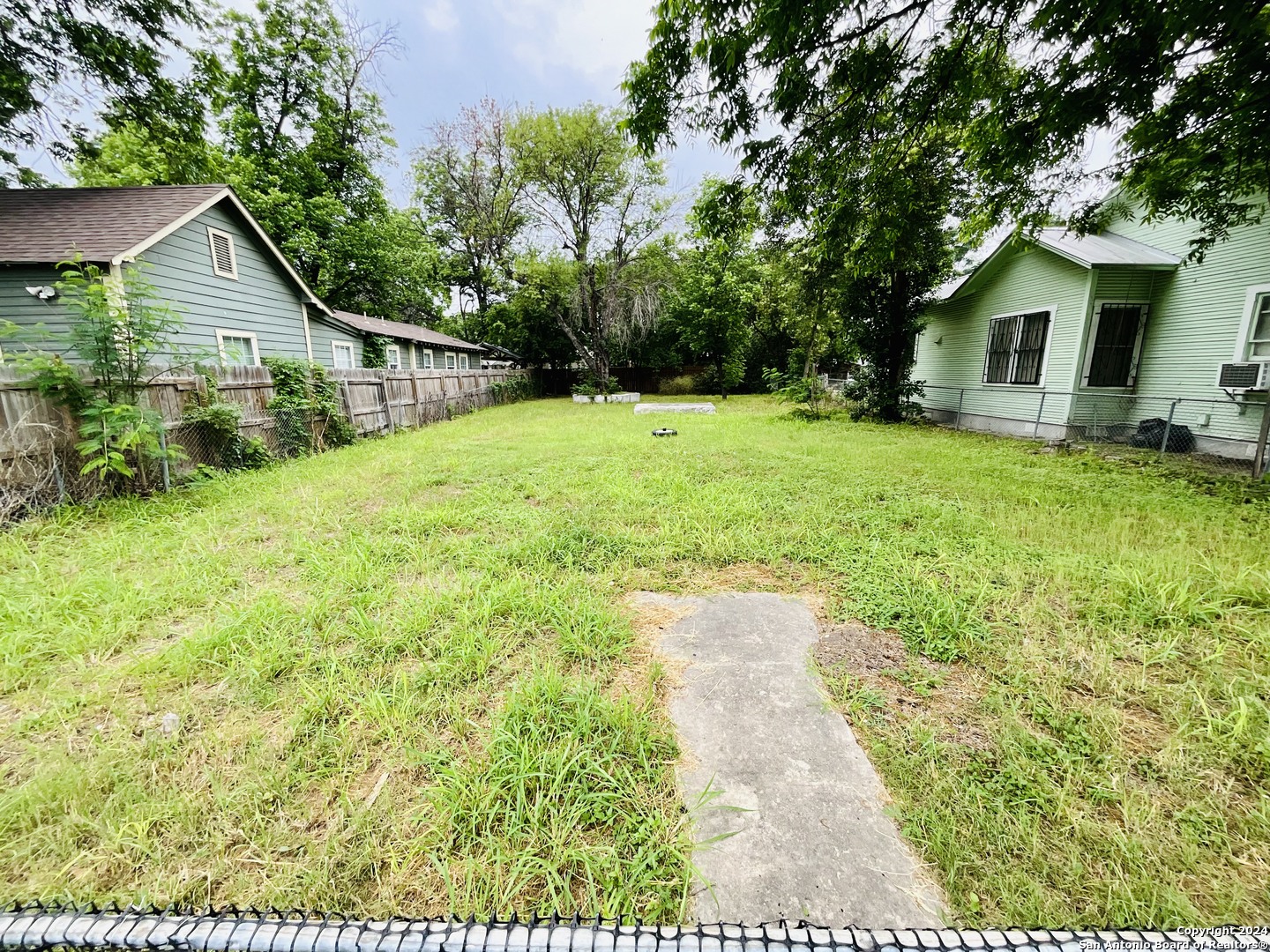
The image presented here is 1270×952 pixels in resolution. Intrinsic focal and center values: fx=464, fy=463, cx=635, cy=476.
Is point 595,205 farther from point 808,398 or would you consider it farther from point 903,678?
point 903,678

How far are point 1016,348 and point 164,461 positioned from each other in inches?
568

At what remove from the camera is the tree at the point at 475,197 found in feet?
68.7

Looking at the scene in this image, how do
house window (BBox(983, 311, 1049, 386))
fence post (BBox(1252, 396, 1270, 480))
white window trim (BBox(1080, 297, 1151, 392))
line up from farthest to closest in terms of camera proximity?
house window (BBox(983, 311, 1049, 386))
white window trim (BBox(1080, 297, 1151, 392))
fence post (BBox(1252, 396, 1270, 480))

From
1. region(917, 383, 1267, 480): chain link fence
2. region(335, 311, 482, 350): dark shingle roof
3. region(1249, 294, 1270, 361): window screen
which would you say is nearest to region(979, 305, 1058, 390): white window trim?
region(917, 383, 1267, 480): chain link fence

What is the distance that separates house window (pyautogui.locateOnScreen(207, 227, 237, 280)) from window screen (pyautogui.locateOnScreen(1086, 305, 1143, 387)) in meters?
16.4

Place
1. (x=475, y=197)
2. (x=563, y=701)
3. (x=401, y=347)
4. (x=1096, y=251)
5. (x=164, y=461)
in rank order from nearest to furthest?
1. (x=563, y=701)
2. (x=164, y=461)
3. (x=1096, y=251)
4. (x=401, y=347)
5. (x=475, y=197)

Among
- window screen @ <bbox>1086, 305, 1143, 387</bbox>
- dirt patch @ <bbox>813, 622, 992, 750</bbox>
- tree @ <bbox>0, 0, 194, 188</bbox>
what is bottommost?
dirt patch @ <bbox>813, 622, 992, 750</bbox>

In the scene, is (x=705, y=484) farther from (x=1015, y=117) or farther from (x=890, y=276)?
(x=890, y=276)

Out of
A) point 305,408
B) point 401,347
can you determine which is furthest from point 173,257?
point 401,347

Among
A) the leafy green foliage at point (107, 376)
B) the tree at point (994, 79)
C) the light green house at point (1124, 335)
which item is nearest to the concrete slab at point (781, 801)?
the tree at point (994, 79)

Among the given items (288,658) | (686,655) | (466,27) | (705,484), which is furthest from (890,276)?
(466,27)

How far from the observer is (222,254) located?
898cm

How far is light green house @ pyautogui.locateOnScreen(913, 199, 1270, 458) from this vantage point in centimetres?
693

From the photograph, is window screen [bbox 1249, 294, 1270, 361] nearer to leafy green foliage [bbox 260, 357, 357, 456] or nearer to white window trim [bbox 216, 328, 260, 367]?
leafy green foliage [bbox 260, 357, 357, 456]
